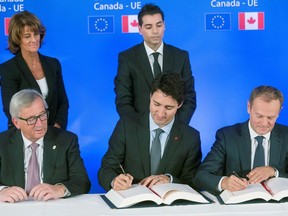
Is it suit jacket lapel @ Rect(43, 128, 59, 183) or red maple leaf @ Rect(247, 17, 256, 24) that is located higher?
red maple leaf @ Rect(247, 17, 256, 24)

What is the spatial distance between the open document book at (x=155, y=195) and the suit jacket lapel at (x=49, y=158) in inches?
21.1

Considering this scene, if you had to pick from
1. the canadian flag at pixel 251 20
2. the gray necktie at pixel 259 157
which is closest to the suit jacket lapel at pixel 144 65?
the gray necktie at pixel 259 157

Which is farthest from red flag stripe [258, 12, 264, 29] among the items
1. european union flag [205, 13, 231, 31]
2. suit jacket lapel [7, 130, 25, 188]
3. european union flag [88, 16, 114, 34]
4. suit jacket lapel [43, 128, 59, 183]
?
suit jacket lapel [7, 130, 25, 188]

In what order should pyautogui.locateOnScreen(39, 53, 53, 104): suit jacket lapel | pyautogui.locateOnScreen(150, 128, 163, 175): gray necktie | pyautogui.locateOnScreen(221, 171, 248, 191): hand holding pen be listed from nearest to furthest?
pyautogui.locateOnScreen(221, 171, 248, 191): hand holding pen → pyautogui.locateOnScreen(150, 128, 163, 175): gray necktie → pyautogui.locateOnScreen(39, 53, 53, 104): suit jacket lapel

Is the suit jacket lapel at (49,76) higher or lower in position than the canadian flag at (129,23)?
lower

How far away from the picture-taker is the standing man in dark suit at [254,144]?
3633 millimetres

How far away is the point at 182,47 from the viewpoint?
614 centimetres

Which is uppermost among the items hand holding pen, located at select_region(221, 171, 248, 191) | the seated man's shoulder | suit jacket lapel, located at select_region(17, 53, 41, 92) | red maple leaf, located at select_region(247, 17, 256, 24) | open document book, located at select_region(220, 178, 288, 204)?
red maple leaf, located at select_region(247, 17, 256, 24)

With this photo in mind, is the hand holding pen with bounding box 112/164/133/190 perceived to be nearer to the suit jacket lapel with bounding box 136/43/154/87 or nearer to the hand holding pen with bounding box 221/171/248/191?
the hand holding pen with bounding box 221/171/248/191

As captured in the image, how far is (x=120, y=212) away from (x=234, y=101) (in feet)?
10.9

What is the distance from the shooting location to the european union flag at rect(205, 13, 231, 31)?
6.02 m

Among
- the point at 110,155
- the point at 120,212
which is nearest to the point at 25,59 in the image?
the point at 110,155

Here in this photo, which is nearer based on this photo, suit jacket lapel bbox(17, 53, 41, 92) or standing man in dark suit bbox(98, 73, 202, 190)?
standing man in dark suit bbox(98, 73, 202, 190)

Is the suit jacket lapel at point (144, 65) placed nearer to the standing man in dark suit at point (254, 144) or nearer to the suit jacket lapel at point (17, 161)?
the standing man in dark suit at point (254, 144)
